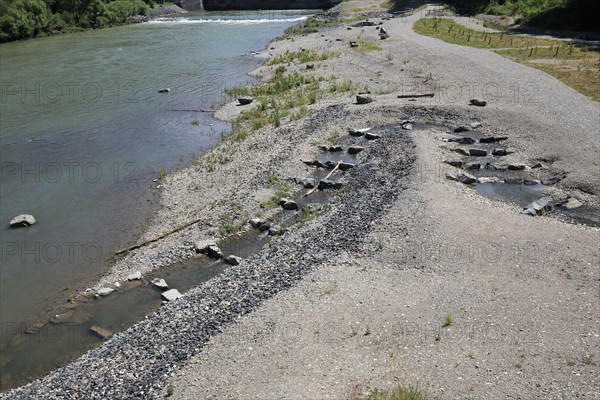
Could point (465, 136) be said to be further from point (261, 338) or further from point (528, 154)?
point (261, 338)

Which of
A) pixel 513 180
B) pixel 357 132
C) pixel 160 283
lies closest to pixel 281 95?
pixel 357 132

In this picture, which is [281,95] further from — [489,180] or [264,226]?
[264,226]

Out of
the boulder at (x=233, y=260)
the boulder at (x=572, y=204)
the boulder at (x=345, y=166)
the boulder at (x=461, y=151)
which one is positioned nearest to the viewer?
the boulder at (x=233, y=260)

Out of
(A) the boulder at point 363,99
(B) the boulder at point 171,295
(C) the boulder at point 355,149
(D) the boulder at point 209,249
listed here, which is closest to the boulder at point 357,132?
(C) the boulder at point 355,149

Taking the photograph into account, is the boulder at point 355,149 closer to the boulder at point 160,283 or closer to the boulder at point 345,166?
the boulder at point 345,166

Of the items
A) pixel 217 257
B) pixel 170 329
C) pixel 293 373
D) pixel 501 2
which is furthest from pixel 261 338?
pixel 501 2

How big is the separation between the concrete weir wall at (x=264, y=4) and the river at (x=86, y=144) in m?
43.1

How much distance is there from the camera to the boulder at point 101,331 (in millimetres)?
13916

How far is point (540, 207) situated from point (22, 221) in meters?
20.0

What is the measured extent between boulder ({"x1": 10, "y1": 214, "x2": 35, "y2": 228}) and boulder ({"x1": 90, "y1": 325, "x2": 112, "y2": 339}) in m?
8.02

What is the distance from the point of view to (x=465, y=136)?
2494 centimetres

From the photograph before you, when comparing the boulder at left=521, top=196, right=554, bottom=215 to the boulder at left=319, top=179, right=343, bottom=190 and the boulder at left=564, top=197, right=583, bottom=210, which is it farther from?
the boulder at left=319, top=179, right=343, bottom=190

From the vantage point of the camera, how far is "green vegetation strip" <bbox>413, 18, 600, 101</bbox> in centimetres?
3128

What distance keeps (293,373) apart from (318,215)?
8.34 meters
